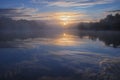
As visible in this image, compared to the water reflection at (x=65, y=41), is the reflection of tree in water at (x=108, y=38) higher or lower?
lower

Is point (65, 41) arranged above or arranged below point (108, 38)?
above

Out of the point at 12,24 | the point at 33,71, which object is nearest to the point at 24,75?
the point at 33,71

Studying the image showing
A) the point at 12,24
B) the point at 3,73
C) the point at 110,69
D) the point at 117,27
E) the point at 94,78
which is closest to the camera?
the point at 94,78

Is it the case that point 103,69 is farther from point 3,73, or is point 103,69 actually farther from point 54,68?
point 3,73

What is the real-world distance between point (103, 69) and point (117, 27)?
102 metres

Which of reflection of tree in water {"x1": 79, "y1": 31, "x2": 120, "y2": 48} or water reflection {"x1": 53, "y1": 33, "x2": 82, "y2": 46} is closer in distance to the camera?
water reflection {"x1": 53, "y1": 33, "x2": 82, "y2": 46}

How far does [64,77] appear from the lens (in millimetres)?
10156

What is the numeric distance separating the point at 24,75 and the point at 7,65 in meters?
2.81

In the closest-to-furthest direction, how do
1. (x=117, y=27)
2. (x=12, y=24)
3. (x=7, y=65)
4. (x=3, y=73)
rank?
(x=3, y=73) → (x=7, y=65) → (x=117, y=27) → (x=12, y=24)

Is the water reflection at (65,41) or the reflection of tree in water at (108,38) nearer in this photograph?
the water reflection at (65,41)

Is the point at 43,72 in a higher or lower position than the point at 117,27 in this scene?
higher

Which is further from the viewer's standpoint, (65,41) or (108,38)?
(108,38)

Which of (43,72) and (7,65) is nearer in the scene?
(43,72)

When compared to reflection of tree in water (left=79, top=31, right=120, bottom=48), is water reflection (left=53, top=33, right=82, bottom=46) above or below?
above
